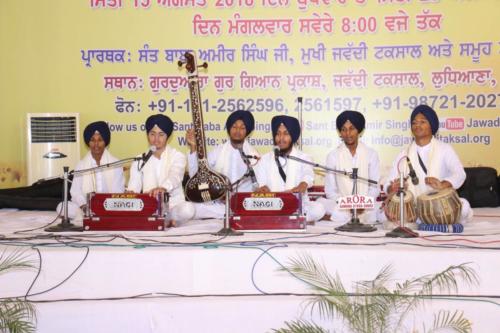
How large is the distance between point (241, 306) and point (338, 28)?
13.4ft

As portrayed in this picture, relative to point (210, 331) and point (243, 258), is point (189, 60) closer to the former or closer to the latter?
point (243, 258)

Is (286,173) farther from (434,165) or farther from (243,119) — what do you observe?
(434,165)

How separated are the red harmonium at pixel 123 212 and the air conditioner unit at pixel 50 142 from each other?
241cm

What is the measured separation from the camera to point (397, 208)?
4828mm

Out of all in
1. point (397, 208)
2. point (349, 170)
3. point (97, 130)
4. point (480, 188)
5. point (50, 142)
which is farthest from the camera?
point (50, 142)

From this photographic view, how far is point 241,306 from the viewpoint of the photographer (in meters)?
3.91

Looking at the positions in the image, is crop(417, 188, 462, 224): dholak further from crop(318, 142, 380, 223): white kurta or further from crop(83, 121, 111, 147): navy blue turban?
crop(83, 121, 111, 147): navy blue turban

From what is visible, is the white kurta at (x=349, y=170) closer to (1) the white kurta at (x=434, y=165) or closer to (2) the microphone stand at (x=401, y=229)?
(1) the white kurta at (x=434, y=165)

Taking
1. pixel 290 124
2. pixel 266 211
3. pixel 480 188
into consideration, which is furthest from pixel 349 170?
pixel 480 188

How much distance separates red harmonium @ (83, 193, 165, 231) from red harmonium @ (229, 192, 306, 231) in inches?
22.0

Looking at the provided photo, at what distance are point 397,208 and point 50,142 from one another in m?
3.90

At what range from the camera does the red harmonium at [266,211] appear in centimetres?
468

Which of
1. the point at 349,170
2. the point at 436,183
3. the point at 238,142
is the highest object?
the point at 238,142

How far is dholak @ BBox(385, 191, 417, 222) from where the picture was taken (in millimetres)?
4828
